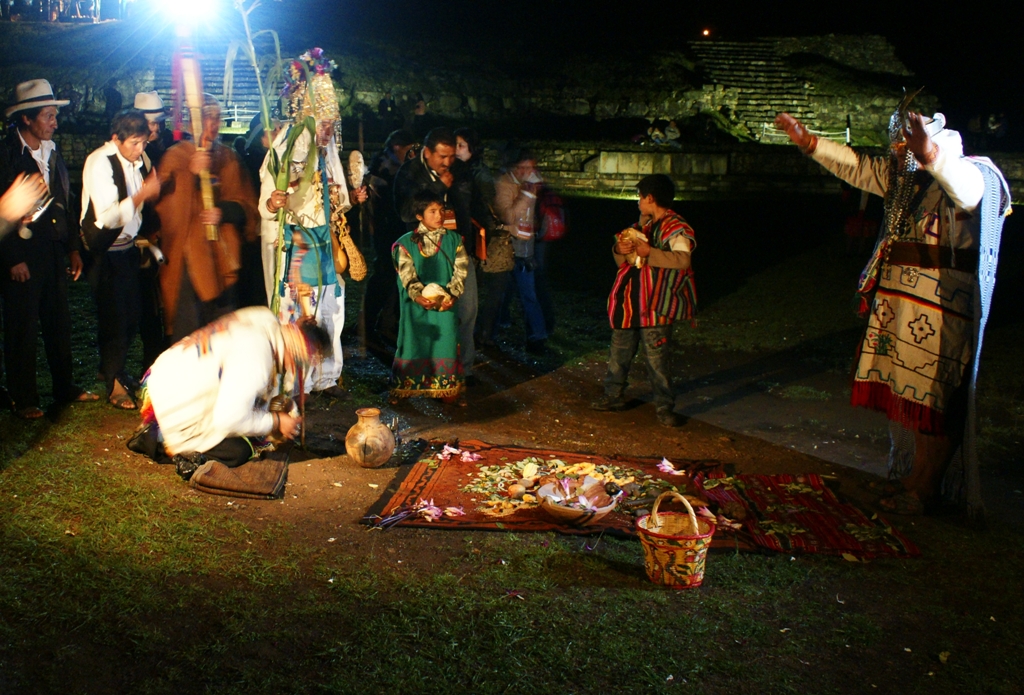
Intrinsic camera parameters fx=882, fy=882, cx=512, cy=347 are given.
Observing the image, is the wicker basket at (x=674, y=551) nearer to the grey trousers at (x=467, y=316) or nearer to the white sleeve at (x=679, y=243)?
the white sleeve at (x=679, y=243)

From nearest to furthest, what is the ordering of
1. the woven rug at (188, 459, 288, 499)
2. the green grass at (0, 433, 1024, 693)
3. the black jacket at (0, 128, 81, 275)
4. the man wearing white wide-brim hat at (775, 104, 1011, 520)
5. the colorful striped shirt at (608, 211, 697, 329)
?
the green grass at (0, 433, 1024, 693) < the man wearing white wide-brim hat at (775, 104, 1011, 520) < the woven rug at (188, 459, 288, 499) < the black jacket at (0, 128, 81, 275) < the colorful striped shirt at (608, 211, 697, 329)

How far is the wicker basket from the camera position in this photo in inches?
158

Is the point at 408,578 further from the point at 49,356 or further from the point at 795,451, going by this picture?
the point at 49,356

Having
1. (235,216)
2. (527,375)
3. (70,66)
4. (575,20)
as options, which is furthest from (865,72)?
(235,216)

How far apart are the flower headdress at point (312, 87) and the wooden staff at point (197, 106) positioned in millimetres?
872

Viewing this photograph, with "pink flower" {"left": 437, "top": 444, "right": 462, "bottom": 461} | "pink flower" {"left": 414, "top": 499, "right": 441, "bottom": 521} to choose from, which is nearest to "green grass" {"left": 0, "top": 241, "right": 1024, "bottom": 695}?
"pink flower" {"left": 414, "top": 499, "right": 441, "bottom": 521}

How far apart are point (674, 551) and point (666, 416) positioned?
269 centimetres

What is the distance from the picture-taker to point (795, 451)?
20.3ft

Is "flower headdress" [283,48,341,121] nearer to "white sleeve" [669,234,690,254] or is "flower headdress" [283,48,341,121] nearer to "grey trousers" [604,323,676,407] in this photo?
"white sleeve" [669,234,690,254]

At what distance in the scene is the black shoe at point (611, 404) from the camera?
6.95m

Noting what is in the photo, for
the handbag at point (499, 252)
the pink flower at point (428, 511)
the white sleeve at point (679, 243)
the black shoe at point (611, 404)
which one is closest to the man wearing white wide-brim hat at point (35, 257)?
the pink flower at point (428, 511)

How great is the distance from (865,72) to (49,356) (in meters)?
31.1

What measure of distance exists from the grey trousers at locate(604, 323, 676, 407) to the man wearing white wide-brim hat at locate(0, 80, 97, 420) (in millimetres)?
4021

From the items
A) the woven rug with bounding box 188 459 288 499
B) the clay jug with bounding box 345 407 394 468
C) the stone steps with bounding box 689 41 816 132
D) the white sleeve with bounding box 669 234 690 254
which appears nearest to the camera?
the woven rug with bounding box 188 459 288 499
